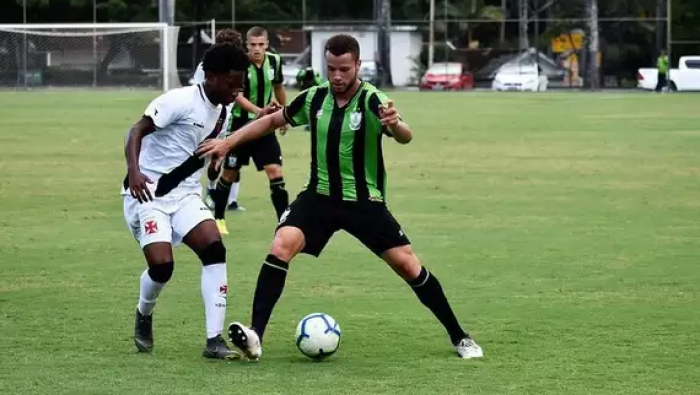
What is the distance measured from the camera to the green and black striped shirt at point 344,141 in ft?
25.0

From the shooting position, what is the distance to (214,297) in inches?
300

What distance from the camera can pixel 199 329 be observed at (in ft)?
28.2

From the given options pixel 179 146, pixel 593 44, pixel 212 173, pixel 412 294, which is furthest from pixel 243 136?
pixel 593 44

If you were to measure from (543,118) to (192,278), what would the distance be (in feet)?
79.9

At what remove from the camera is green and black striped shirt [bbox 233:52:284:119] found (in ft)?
46.2

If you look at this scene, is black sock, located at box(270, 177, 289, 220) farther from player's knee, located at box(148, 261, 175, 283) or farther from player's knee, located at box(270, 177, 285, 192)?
player's knee, located at box(148, 261, 175, 283)

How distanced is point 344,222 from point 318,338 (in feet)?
2.20

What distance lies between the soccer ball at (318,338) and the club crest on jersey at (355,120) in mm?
1109

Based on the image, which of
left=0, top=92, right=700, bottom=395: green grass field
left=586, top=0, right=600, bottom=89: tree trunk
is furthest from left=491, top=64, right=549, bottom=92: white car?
left=0, top=92, right=700, bottom=395: green grass field

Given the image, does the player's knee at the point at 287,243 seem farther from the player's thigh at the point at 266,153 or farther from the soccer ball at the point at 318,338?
the player's thigh at the point at 266,153

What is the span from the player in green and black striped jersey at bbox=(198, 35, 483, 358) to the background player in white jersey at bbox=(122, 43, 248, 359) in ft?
0.71

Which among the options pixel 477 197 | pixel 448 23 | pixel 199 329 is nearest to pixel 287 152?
pixel 477 197

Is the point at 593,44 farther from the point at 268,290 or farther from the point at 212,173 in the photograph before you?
the point at 268,290

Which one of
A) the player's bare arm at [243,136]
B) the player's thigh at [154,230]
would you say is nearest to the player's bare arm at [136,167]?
the player's thigh at [154,230]
